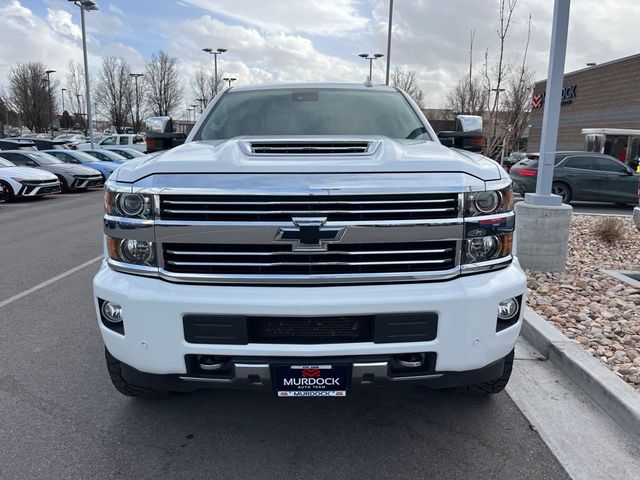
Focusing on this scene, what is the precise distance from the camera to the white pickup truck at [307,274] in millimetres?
2412

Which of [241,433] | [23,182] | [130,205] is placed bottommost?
[241,433]

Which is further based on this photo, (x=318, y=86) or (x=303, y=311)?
(x=318, y=86)

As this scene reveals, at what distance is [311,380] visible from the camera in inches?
→ 98.1

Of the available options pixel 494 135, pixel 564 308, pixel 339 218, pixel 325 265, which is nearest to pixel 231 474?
pixel 325 265

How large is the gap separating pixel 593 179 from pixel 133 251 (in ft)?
47.7

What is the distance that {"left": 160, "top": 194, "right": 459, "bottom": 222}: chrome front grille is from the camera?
2.42m

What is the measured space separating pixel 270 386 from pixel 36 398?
6.06ft

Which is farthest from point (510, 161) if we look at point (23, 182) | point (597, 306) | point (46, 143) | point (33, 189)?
point (597, 306)

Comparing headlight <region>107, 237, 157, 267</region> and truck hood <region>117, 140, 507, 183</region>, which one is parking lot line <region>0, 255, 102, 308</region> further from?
truck hood <region>117, 140, 507, 183</region>

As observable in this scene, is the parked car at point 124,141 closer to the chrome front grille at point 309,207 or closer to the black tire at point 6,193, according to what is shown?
the black tire at point 6,193

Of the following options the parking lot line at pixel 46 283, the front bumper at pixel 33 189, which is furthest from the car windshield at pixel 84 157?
the parking lot line at pixel 46 283

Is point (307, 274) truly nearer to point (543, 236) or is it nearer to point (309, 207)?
point (309, 207)

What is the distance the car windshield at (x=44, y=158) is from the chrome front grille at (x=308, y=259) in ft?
59.8

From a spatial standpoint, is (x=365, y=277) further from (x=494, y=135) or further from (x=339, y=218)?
(x=494, y=135)
